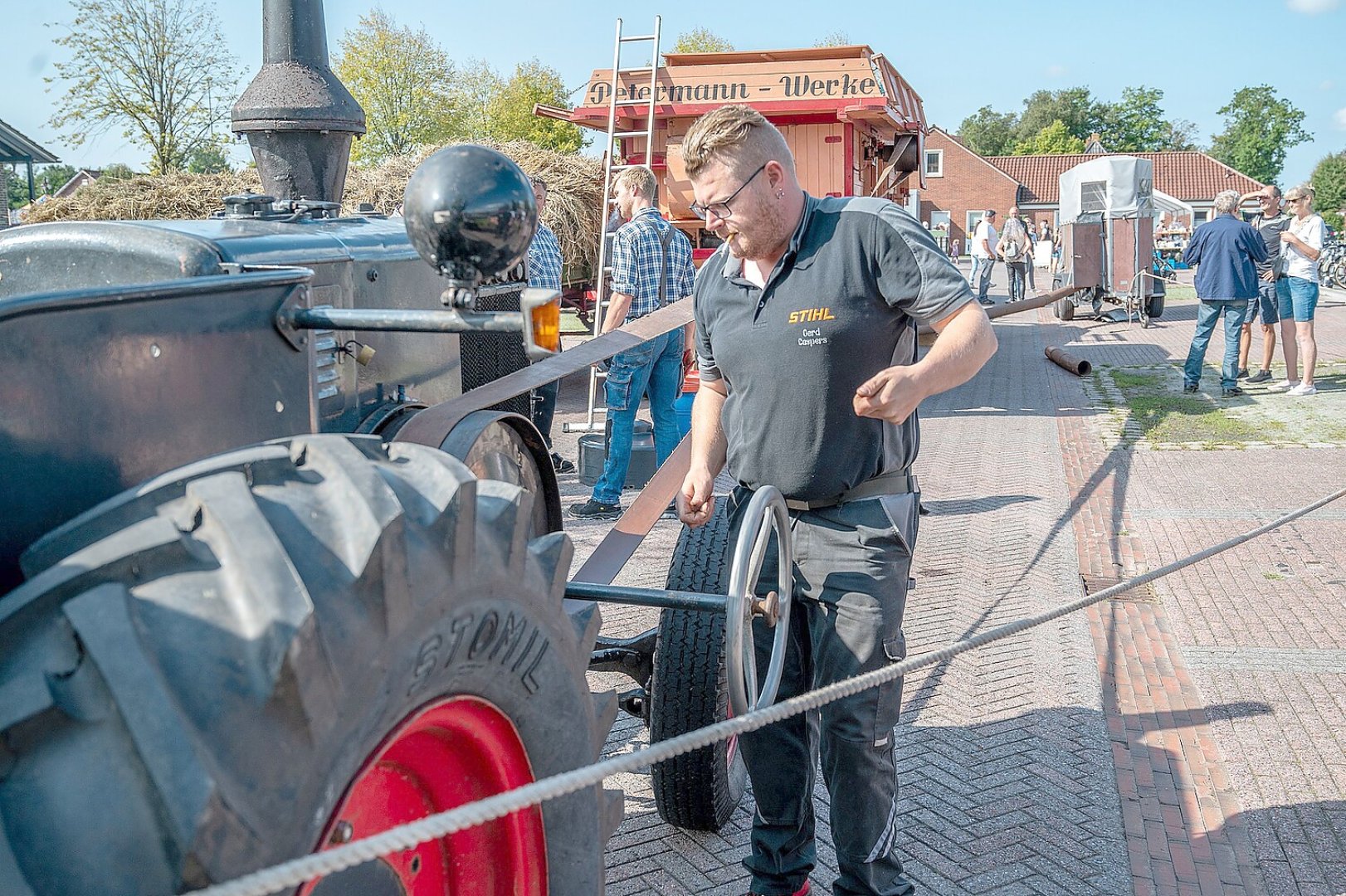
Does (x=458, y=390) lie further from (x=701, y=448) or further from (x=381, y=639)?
(x=381, y=639)

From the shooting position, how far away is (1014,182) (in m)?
67.6

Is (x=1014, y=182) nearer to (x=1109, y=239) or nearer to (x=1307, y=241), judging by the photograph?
(x=1109, y=239)

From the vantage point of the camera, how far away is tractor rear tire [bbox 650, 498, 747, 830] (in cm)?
320

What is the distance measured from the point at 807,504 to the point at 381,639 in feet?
5.24

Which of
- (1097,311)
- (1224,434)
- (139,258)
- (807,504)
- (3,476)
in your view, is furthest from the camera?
(1097,311)

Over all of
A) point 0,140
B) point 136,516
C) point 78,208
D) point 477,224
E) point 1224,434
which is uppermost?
point 0,140

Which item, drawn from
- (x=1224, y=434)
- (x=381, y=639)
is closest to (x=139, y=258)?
(x=381, y=639)

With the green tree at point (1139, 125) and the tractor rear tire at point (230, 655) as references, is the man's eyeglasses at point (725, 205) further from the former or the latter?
the green tree at point (1139, 125)

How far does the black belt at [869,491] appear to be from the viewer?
2816mm

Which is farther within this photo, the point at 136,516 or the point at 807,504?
the point at 807,504

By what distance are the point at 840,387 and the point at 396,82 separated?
4099 cm

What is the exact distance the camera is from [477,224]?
70.9 inches

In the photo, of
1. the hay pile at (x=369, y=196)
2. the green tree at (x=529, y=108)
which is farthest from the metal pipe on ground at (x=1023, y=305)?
the green tree at (x=529, y=108)

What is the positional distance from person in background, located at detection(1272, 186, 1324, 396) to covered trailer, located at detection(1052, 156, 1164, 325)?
1845mm
